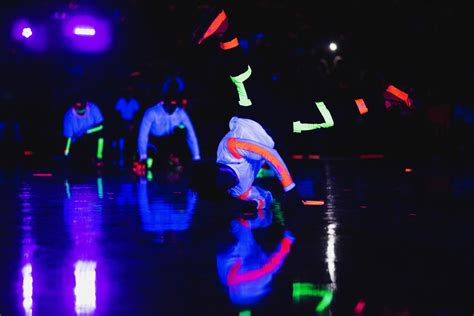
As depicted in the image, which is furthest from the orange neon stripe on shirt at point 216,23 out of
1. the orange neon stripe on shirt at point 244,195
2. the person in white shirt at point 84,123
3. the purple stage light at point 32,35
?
the person in white shirt at point 84,123

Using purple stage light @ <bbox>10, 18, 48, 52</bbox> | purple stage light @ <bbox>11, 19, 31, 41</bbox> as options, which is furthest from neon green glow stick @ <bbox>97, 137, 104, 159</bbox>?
purple stage light @ <bbox>11, 19, 31, 41</bbox>

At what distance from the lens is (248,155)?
11.2m

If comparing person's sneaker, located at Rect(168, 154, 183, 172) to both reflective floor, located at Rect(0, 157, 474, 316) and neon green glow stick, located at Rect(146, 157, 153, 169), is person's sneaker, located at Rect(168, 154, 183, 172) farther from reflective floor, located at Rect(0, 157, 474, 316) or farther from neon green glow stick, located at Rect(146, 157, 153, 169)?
reflective floor, located at Rect(0, 157, 474, 316)

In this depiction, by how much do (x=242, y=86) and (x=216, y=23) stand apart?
885 millimetres

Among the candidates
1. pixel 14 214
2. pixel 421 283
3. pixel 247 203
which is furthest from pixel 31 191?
pixel 421 283

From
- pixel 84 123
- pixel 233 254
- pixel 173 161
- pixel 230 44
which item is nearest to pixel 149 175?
pixel 173 161

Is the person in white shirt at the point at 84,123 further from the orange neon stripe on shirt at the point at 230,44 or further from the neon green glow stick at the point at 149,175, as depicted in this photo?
the orange neon stripe on shirt at the point at 230,44

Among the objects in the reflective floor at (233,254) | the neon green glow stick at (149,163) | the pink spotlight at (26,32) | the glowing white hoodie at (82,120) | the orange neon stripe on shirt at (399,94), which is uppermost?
the pink spotlight at (26,32)

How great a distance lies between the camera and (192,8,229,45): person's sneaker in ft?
34.5

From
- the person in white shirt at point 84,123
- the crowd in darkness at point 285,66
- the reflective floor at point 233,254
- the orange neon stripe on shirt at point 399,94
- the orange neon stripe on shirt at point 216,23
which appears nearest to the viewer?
the reflective floor at point 233,254

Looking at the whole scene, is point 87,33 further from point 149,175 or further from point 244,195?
point 244,195

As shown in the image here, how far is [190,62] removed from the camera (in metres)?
30.3

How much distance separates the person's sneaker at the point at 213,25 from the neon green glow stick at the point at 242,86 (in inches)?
22.6

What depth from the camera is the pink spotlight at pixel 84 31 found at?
A: 95.8 ft
